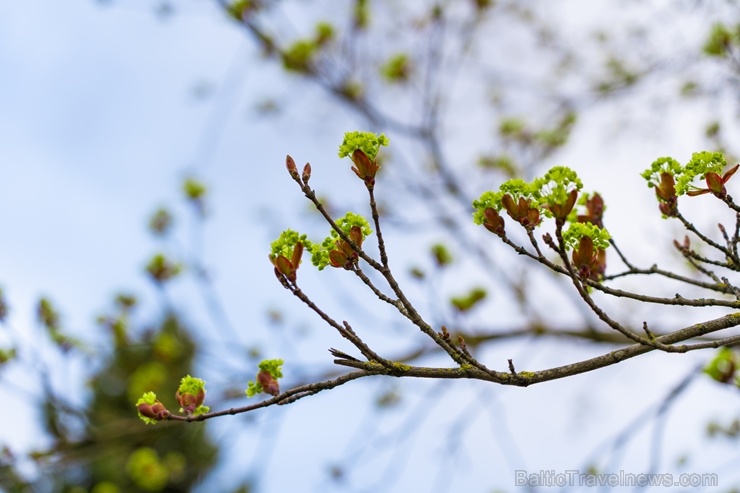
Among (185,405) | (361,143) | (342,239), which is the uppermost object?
(361,143)

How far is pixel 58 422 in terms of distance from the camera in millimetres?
3963

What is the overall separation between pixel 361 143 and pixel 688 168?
0.82m

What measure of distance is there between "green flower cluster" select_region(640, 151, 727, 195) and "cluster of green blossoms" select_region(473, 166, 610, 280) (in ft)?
0.83

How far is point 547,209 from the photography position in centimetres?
148

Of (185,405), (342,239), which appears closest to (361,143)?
(342,239)

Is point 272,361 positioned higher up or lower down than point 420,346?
lower down

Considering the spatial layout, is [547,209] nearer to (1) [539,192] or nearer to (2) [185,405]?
(1) [539,192]

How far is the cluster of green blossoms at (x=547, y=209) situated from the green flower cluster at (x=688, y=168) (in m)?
0.25

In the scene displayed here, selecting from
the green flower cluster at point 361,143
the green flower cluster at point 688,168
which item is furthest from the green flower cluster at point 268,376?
the green flower cluster at point 688,168

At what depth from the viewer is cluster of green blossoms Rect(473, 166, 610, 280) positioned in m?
1.41

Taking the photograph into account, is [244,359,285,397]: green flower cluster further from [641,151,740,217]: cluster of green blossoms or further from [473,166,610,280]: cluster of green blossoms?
[641,151,740,217]: cluster of green blossoms

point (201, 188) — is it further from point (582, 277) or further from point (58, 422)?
point (582, 277)

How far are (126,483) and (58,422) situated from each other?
11460 millimetres

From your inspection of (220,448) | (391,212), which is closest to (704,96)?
(391,212)
